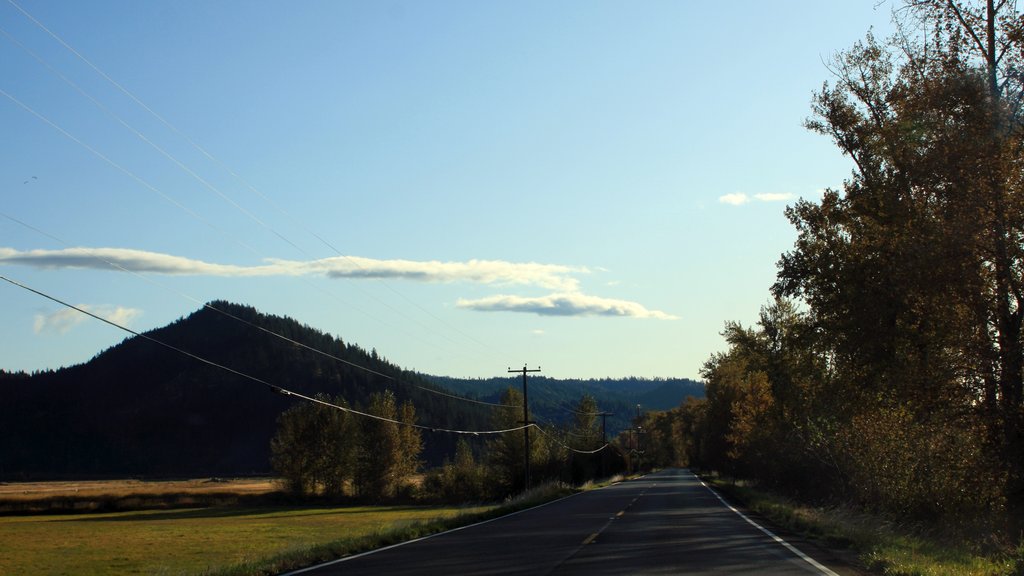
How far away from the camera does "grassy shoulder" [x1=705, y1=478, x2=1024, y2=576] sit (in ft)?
43.2

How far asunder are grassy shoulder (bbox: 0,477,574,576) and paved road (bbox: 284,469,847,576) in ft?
4.16

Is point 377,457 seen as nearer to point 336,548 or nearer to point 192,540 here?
point 192,540

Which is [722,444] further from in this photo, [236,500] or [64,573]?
[236,500]

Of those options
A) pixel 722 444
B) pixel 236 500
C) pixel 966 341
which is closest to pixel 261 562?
pixel 966 341

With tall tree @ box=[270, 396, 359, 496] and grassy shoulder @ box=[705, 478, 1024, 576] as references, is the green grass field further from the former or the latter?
tall tree @ box=[270, 396, 359, 496]

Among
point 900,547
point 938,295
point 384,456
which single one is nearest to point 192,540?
point 900,547

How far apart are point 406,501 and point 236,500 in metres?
19.3

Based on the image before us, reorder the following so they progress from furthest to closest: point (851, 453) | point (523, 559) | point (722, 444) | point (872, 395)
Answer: point (722, 444) < point (851, 453) < point (872, 395) < point (523, 559)

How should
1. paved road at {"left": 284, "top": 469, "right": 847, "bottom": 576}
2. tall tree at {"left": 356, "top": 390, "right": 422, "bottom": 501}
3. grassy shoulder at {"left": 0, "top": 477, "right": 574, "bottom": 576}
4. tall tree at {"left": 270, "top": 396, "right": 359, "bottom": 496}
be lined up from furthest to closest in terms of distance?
tall tree at {"left": 356, "top": 390, "right": 422, "bottom": 501} < tall tree at {"left": 270, "top": 396, "right": 359, "bottom": 496} < grassy shoulder at {"left": 0, "top": 477, "right": 574, "bottom": 576} < paved road at {"left": 284, "top": 469, "right": 847, "bottom": 576}

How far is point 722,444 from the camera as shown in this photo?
6981 cm

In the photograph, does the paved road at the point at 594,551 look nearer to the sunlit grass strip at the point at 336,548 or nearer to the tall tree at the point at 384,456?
the sunlit grass strip at the point at 336,548

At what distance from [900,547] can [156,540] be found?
4211 centimetres

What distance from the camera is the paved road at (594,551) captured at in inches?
572

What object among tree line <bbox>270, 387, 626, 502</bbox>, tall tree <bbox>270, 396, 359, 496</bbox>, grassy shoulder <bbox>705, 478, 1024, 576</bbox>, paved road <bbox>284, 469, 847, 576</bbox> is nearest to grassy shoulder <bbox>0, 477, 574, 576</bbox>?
paved road <bbox>284, 469, 847, 576</bbox>
